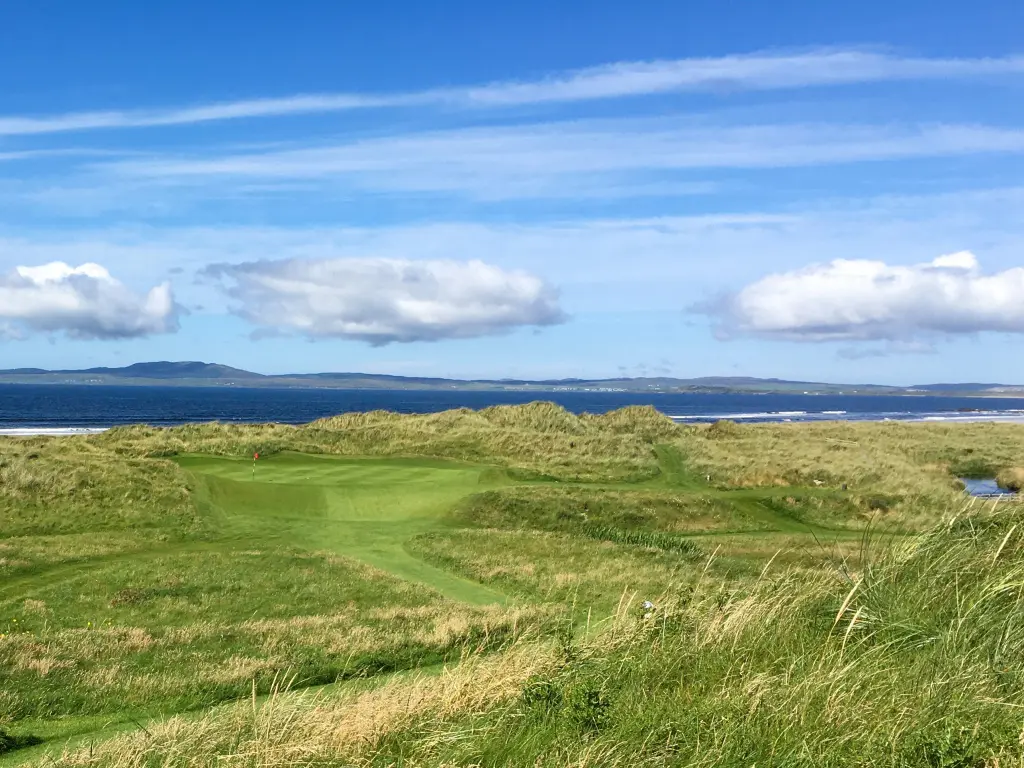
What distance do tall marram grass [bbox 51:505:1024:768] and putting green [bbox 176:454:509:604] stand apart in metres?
10.7

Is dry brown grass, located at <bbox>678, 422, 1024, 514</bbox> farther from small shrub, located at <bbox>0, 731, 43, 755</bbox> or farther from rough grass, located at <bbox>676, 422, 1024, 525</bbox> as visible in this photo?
small shrub, located at <bbox>0, 731, 43, 755</bbox>

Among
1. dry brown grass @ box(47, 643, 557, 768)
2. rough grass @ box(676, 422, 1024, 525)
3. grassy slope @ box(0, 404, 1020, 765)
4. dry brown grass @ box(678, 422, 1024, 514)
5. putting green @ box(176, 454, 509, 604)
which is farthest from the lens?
dry brown grass @ box(678, 422, 1024, 514)

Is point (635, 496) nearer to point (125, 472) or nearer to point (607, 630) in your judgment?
point (125, 472)

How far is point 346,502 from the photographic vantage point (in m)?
27.9

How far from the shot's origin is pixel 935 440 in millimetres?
69938

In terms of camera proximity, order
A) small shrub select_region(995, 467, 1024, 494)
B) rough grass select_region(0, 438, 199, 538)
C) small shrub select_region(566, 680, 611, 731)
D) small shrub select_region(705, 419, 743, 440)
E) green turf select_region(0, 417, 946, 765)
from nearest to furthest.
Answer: small shrub select_region(566, 680, 611, 731)
green turf select_region(0, 417, 946, 765)
rough grass select_region(0, 438, 199, 538)
small shrub select_region(995, 467, 1024, 494)
small shrub select_region(705, 419, 743, 440)

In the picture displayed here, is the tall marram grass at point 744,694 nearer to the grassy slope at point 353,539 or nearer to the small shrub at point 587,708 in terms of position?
the small shrub at point 587,708

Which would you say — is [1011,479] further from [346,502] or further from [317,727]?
[317,727]

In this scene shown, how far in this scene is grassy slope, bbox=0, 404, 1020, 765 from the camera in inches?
505

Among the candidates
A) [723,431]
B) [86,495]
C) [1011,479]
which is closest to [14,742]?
[86,495]

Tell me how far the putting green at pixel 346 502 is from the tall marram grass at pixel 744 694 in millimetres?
10666

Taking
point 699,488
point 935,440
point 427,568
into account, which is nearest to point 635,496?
point 699,488


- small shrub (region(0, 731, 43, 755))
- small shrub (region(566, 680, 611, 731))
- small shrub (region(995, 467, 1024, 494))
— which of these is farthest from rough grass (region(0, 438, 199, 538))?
small shrub (region(995, 467, 1024, 494))

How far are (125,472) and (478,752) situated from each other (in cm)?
2512
